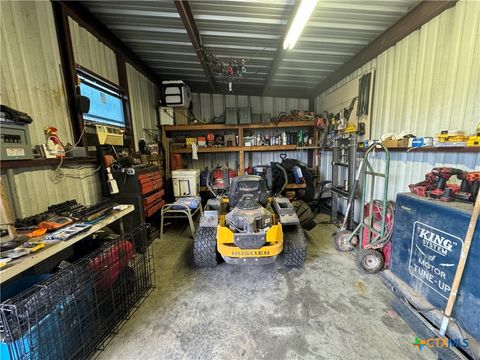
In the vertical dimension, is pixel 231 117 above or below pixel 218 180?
above

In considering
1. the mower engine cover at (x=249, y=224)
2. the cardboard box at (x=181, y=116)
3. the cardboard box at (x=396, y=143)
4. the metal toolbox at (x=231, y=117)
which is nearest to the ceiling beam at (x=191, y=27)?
the metal toolbox at (x=231, y=117)

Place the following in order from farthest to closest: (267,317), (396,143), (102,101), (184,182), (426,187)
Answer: (184,182)
(102,101)
(396,143)
(426,187)
(267,317)

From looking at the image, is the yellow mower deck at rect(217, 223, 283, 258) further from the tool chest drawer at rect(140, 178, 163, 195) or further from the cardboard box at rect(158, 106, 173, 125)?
the cardboard box at rect(158, 106, 173, 125)

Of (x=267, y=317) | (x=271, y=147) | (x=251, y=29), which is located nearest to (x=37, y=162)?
(x=267, y=317)

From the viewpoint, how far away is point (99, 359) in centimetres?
139

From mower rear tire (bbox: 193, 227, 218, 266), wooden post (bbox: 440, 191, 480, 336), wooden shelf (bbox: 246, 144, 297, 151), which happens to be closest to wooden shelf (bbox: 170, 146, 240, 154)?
wooden shelf (bbox: 246, 144, 297, 151)

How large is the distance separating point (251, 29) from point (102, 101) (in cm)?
227

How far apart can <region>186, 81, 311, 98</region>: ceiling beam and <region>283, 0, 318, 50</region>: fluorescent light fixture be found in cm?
210

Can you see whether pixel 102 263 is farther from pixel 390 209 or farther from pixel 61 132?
pixel 390 209

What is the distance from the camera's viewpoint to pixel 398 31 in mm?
2402

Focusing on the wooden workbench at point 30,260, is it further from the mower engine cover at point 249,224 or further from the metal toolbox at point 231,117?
the metal toolbox at point 231,117

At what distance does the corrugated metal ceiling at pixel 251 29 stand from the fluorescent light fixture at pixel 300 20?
0.18m

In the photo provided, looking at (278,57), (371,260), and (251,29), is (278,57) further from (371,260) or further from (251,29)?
(371,260)

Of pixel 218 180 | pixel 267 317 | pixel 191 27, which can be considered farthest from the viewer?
pixel 218 180
